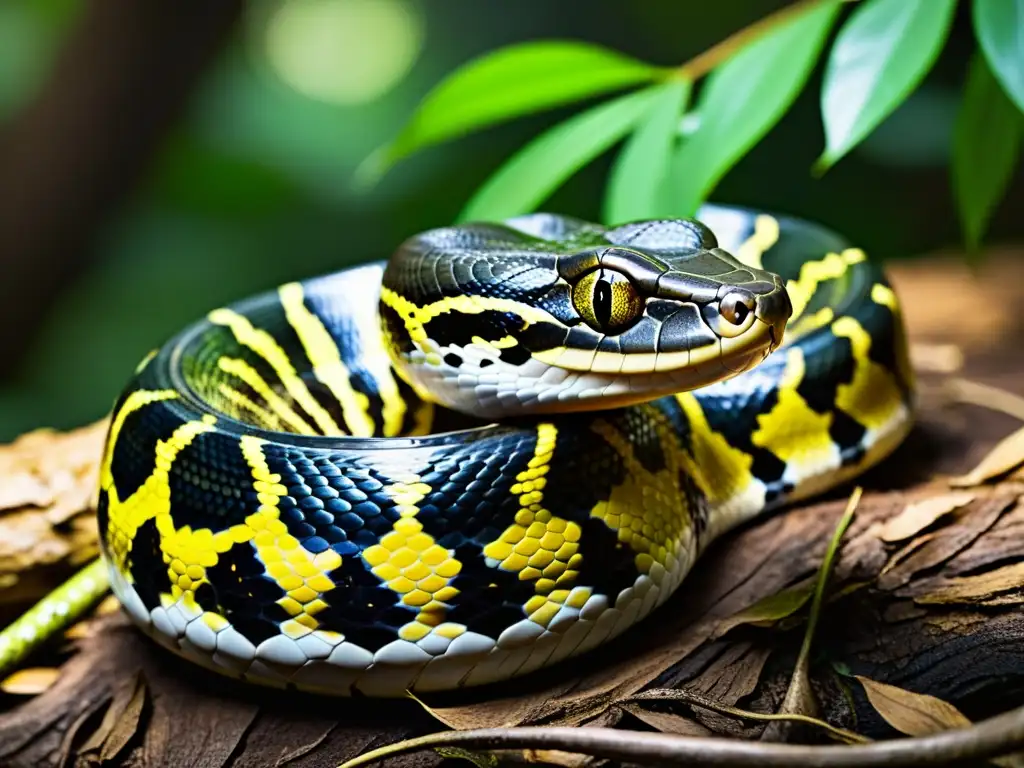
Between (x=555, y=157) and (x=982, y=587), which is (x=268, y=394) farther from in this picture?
(x=982, y=587)

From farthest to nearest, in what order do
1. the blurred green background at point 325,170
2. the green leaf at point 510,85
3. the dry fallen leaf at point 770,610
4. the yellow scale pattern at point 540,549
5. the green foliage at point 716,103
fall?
the blurred green background at point 325,170 < the green leaf at point 510,85 < the green foliage at point 716,103 < the dry fallen leaf at point 770,610 < the yellow scale pattern at point 540,549

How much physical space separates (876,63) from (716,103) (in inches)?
18.5

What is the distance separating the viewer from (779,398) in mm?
2420

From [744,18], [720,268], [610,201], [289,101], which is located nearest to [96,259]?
[289,101]

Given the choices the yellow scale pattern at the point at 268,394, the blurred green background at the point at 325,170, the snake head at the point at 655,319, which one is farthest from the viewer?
the blurred green background at the point at 325,170

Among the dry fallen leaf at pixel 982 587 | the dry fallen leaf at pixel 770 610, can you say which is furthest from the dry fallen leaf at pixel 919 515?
the dry fallen leaf at pixel 770 610

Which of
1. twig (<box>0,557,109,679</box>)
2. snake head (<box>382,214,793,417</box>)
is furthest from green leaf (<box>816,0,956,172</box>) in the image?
twig (<box>0,557,109,679</box>)

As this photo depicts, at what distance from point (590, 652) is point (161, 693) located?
38.5 inches

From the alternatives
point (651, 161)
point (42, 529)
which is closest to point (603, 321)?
point (651, 161)

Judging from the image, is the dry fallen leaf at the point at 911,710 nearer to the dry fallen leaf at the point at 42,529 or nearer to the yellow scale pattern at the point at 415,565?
the yellow scale pattern at the point at 415,565

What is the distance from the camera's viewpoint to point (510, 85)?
110 inches

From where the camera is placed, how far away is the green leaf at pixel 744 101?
2.43m

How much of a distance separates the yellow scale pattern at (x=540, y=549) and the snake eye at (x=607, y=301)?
0.28 metres

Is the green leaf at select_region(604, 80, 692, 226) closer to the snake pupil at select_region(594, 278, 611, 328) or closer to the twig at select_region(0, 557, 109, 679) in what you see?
the snake pupil at select_region(594, 278, 611, 328)
